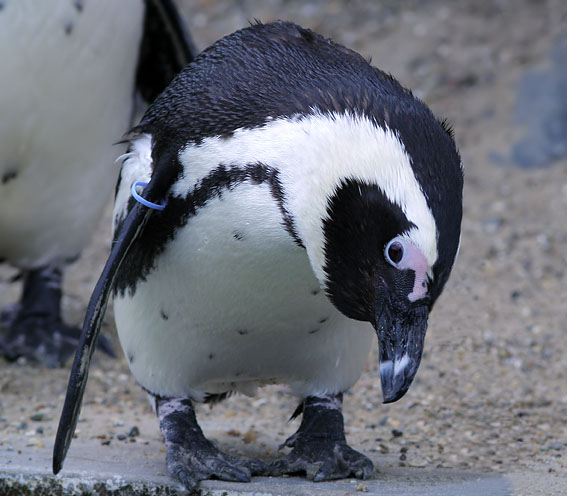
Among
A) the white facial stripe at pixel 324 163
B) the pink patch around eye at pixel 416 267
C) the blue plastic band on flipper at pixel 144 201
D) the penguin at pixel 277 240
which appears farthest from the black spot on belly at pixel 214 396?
the pink patch around eye at pixel 416 267

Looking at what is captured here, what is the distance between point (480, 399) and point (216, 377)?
0.97 metres

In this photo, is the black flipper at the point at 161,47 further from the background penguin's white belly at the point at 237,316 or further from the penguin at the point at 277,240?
the background penguin's white belly at the point at 237,316

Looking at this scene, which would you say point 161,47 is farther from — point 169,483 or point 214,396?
point 169,483

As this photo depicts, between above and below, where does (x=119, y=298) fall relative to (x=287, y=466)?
above

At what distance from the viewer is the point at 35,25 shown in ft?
9.73

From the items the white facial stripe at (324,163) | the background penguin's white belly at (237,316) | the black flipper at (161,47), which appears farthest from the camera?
the black flipper at (161,47)

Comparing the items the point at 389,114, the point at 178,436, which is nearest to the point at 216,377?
the point at 178,436

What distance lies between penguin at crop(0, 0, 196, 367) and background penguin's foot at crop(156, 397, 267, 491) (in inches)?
42.0

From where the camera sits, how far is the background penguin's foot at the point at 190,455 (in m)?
2.17

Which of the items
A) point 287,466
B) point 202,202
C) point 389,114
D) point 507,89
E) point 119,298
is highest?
point 389,114

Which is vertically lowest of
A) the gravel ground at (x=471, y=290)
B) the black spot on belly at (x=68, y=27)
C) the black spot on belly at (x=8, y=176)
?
the gravel ground at (x=471, y=290)

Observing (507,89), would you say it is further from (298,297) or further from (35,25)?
(298,297)

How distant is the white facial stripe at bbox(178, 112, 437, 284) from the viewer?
1.75 m

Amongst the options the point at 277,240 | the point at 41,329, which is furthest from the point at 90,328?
the point at 41,329
